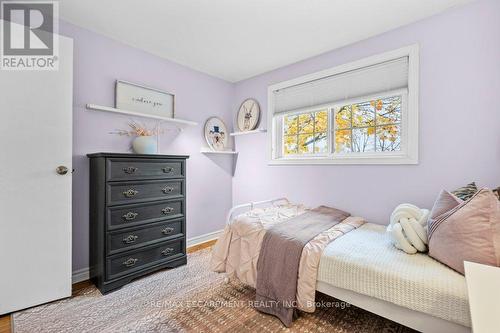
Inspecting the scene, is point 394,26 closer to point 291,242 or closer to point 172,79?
point 291,242

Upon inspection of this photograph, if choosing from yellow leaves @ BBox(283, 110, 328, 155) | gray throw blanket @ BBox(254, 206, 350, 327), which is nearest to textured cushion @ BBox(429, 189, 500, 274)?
gray throw blanket @ BBox(254, 206, 350, 327)

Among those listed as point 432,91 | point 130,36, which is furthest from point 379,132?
point 130,36

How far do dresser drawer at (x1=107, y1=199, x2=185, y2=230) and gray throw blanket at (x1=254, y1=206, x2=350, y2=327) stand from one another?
1.08 meters

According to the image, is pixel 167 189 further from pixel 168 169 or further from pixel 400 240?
pixel 400 240

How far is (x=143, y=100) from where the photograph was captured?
257 centimetres

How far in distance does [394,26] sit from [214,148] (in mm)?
2367

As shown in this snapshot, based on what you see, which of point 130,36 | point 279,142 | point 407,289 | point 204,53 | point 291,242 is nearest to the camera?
point 407,289

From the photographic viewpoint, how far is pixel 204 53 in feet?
8.73

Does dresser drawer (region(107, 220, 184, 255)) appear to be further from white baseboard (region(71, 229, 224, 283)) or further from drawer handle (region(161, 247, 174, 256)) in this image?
white baseboard (region(71, 229, 224, 283))

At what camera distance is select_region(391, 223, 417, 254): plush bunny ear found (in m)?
1.50

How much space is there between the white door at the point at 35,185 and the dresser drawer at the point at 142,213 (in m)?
0.32

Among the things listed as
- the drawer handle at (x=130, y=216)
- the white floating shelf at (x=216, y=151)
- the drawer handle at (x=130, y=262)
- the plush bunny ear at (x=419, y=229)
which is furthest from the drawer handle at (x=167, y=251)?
the plush bunny ear at (x=419, y=229)
